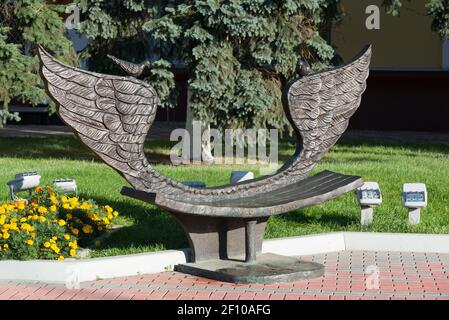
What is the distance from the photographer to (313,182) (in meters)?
9.46

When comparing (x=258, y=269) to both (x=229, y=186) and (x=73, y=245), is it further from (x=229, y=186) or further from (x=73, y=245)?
(x=73, y=245)

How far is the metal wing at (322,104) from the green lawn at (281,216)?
1357mm

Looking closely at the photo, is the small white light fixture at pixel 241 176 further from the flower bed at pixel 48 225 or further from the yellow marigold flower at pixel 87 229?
the yellow marigold flower at pixel 87 229

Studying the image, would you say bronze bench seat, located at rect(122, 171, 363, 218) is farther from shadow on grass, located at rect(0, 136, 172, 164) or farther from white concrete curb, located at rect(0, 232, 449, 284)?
shadow on grass, located at rect(0, 136, 172, 164)

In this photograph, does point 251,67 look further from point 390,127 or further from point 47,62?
point 390,127

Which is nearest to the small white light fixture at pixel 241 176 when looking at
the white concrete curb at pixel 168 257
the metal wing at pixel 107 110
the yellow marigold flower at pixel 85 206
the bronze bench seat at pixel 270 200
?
the white concrete curb at pixel 168 257

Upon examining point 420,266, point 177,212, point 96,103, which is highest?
point 96,103

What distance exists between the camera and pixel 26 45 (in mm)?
19656

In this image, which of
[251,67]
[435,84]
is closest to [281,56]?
[251,67]

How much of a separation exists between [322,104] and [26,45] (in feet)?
37.7

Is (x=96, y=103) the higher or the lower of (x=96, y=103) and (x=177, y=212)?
the higher

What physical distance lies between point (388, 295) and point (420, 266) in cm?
145

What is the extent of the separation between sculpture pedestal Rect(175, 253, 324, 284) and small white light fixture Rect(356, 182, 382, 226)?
189cm

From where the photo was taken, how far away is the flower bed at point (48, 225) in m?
8.89
